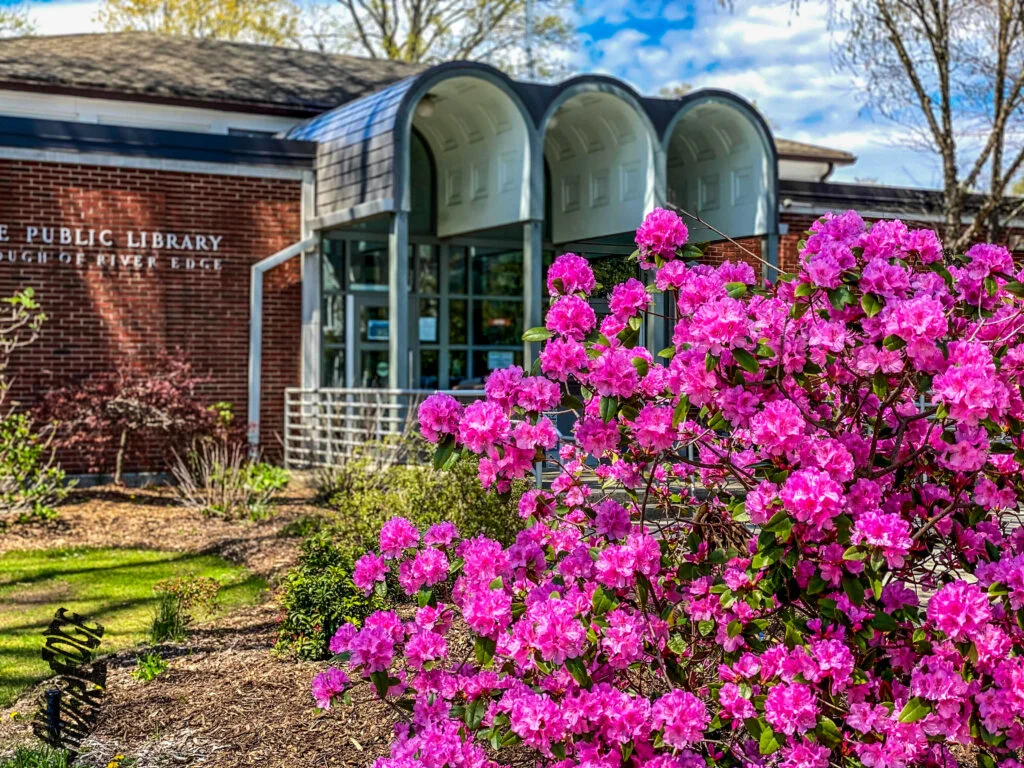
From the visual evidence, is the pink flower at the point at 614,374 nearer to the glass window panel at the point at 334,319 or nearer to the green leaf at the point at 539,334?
the green leaf at the point at 539,334

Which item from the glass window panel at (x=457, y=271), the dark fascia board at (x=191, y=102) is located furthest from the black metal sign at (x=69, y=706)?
the dark fascia board at (x=191, y=102)

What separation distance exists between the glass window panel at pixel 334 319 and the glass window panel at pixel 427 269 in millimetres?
1970

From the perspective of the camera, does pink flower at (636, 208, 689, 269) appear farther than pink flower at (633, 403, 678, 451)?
Yes

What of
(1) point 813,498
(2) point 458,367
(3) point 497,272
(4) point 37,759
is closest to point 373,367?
(2) point 458,367

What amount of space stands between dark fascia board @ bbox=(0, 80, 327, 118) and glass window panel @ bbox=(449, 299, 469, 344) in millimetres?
4083

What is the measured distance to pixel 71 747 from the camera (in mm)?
5027

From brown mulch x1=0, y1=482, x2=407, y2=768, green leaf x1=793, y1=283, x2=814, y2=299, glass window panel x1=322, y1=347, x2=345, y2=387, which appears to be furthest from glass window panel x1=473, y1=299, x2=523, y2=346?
green leaf x1=793, y1=283, x2=814, y2=299

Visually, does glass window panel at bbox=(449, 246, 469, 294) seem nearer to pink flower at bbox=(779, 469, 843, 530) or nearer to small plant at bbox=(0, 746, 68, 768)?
small plant at bbox=(0, 746, 68, 768)

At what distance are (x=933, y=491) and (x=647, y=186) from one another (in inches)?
511

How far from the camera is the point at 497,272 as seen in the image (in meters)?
19.7

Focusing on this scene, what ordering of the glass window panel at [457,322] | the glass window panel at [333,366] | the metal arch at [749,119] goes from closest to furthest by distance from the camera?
1. the metal arch at [749,119]
2. the glass window panel at [333,366]
3. the glass window panel at [457,322]

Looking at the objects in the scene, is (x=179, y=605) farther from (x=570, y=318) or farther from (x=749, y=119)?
(x=749, y=119)

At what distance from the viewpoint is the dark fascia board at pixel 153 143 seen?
1427 centimetres

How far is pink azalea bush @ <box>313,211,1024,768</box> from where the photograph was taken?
9.82 feet
